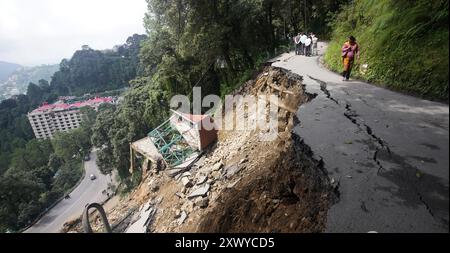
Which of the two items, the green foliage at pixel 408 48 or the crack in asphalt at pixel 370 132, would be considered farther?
the green foliage at pixel 408 48

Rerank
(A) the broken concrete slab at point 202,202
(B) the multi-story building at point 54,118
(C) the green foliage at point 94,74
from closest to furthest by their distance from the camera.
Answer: (A) the broken concrete slab at point 202,202 < (B) the multi-story building at point 54,118 < (C) the green foliage at point 94,74

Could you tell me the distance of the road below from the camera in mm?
33969

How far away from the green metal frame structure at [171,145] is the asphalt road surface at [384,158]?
9.37 metres

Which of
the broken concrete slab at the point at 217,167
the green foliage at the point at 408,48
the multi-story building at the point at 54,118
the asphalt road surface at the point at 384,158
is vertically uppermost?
the green foliage at the point at 408,48

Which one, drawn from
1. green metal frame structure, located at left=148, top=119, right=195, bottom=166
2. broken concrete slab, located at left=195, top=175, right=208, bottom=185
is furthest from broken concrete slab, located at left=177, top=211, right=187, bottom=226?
green metal frame structure, located at left=148, top=119, right=195, bottom=166

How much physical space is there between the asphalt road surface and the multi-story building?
279ft

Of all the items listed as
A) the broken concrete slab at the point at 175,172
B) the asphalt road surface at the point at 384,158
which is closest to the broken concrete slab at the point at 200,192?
the broken concrete slab at the point at 175,172

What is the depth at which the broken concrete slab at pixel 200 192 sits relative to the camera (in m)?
10.3

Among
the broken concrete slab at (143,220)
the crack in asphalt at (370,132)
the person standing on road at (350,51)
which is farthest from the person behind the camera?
the broken concrete slab at (143,220)

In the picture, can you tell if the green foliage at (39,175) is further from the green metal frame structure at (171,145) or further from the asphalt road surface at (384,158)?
the asphalt road surface at (384,158)

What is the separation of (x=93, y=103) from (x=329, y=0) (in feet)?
259

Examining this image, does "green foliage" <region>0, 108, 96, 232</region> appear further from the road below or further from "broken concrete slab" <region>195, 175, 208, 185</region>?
"broken concrete slab" <region>195, 175, 208, 185</region>

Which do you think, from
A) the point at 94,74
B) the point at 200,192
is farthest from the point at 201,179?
the point at 94,74

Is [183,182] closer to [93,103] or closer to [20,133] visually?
[93,103]
